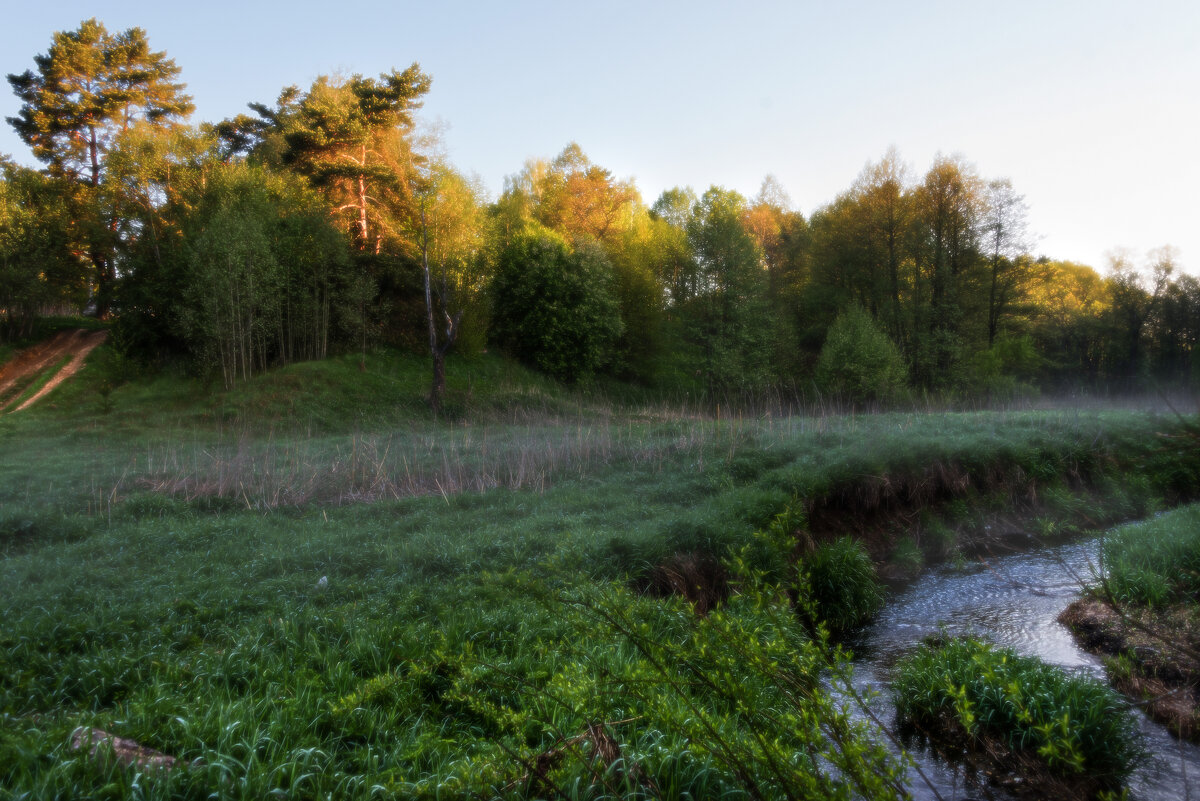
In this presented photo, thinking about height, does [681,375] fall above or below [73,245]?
below

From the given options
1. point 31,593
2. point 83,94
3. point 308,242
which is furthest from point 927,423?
point 83,94

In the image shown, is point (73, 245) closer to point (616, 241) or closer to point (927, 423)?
point (616, 241)

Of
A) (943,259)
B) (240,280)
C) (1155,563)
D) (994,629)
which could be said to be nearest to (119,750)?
(994,629)

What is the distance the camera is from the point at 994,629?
24.9 feet

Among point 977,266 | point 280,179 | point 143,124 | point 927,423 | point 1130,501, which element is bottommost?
point 1130,501

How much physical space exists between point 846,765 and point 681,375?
36249 mm

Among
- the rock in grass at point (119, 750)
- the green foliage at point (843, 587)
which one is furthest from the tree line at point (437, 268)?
the rock in grass at point (119, 750)

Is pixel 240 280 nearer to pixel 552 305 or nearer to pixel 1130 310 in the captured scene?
pixel 552 305

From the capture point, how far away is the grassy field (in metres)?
3.30

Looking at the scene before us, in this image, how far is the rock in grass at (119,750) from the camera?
3.30 metres

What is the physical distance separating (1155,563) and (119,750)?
1059 cm

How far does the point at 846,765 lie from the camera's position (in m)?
2.18

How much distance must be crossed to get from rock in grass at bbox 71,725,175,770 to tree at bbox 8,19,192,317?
102 feet

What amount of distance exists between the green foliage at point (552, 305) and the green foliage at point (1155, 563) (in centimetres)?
2624
